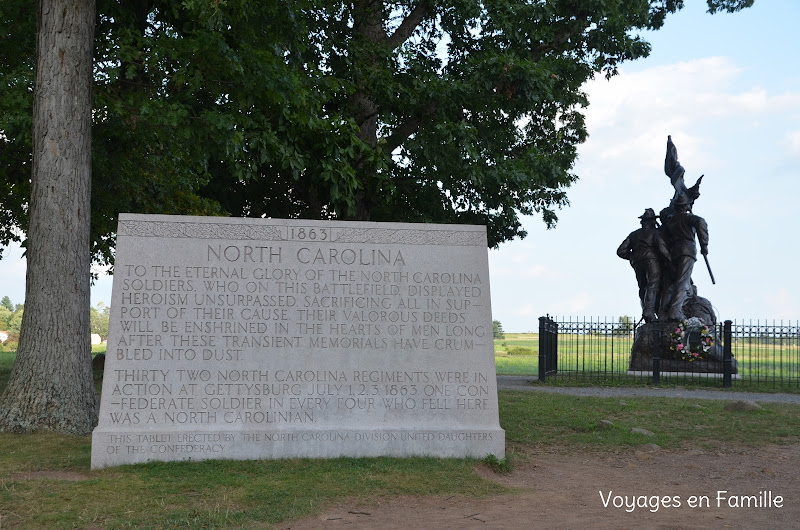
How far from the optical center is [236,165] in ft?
45.5

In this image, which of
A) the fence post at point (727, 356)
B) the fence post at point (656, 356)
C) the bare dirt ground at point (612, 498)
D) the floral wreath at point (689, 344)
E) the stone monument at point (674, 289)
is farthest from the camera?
the stone monument at point (674, 289)

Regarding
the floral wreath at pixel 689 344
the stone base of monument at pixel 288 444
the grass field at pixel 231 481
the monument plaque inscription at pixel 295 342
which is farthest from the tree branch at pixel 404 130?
the stone base of monument at pixel 288 444

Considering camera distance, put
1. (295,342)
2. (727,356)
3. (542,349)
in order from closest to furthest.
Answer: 1. (295,342)
2. (727,356)
3. (542,349)

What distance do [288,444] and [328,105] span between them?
41.7 feet

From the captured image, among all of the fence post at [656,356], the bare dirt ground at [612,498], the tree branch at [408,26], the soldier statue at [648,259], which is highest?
the tree branch at [408,26]

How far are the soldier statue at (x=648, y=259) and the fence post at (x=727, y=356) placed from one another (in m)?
2.40

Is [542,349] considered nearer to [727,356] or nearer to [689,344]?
[689,344]

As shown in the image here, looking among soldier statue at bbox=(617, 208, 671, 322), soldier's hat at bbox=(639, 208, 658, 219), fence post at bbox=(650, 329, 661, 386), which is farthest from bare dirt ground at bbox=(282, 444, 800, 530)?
soldier's hat at bbox=(639, 208, 658, 219)

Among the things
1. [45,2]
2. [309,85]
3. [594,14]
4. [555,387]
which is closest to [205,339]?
[45,2]

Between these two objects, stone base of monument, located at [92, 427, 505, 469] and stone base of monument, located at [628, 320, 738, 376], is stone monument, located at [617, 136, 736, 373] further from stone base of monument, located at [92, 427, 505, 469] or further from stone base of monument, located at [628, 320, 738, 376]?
stone base of monument, located at [92, 427, 505, 469]

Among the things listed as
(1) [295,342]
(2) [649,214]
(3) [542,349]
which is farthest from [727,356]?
(1) [295,342]

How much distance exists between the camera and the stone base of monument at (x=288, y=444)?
785cm

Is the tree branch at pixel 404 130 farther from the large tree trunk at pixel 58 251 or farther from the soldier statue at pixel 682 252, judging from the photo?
the large tree trunk at pixel 58 251

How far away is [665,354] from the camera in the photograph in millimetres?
20344
